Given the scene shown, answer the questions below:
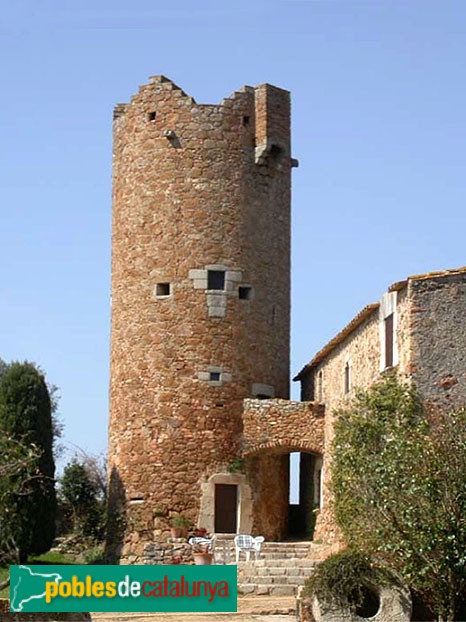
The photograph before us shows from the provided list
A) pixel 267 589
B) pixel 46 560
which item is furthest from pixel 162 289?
pixel 46 560

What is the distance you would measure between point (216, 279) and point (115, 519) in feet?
19.3

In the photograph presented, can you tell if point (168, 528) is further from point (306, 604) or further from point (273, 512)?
point (306, 604)

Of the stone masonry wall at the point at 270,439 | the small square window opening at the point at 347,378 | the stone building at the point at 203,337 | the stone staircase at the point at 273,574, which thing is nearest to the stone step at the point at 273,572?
the stone staircase at the point at 273,574

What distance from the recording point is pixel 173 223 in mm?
28750

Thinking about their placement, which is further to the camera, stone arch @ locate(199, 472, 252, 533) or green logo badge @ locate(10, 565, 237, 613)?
stone arch @ locate(199, 472, 252, 533)

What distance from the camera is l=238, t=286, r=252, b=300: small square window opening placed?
28891 millimetres

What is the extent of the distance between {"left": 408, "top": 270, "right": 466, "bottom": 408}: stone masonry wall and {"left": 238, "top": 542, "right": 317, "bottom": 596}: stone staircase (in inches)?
192

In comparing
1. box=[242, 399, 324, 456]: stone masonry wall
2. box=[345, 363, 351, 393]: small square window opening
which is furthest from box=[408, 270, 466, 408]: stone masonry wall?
box=[242, 399, 324, 456]: stone masonry wall

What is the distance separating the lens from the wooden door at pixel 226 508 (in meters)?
28.2

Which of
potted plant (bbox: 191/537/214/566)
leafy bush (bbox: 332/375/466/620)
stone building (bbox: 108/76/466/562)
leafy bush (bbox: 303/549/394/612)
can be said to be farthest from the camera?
stone building (bbox: 108/76/466/562)

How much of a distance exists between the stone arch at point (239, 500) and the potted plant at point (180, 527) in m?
0.32

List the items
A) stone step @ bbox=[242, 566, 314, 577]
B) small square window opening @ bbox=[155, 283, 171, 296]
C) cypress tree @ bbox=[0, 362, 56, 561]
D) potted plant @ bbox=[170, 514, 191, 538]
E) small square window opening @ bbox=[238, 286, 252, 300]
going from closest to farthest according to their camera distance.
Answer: stone step @ bbox=[242, 566, 314, 577] < potted plant @ bbox=[170, 514, 191, 538] < small square window opening @ bbox=[155, 283, 171, 296] < small square window opening @ bbox=[238, 286, 252, 300] < cypress tree @ bbox=[0, 362, 56, 561]

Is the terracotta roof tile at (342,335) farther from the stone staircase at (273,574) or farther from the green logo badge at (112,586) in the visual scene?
the green logo badge at (112,586)

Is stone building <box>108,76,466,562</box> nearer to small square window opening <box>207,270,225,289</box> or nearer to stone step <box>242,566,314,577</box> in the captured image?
small square window opening <box>207,270,225,289</box>
